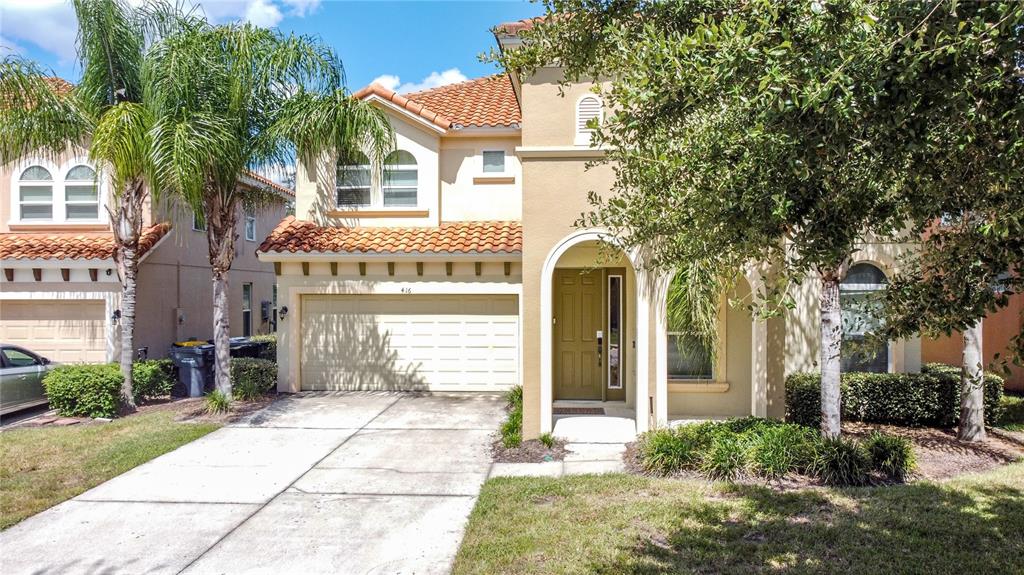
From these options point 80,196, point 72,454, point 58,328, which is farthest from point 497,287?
point 80,196

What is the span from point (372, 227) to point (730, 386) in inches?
339

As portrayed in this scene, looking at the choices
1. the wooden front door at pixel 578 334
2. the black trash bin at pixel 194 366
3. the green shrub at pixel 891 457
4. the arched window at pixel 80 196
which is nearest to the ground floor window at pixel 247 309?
the arched window at pixel 80 196

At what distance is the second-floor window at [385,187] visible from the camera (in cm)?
1398

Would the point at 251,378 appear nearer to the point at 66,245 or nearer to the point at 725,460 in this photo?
the point at 66,245

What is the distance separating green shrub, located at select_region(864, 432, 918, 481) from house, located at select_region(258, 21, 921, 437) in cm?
218

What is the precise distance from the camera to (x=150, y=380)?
12180mm

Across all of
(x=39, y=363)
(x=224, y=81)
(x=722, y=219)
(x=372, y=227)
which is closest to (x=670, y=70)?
(x=722, y=219)

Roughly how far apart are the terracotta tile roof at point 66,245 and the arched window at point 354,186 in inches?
170

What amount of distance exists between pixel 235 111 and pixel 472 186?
18.1 feet

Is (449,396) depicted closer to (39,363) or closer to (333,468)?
(333,468)

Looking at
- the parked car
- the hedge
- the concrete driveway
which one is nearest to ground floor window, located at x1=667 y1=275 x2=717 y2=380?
the hedge

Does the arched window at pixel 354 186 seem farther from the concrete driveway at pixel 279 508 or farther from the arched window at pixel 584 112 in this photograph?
the arched window at pixel 584 112

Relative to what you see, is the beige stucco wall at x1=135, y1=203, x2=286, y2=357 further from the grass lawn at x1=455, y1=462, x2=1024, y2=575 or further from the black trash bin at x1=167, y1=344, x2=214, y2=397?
the grass lawn at x1=455, y1=462, x2=1024, y2=575

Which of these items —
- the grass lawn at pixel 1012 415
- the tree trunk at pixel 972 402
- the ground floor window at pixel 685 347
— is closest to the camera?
the tree trunk at pixel 972 402
